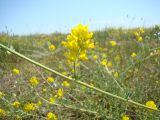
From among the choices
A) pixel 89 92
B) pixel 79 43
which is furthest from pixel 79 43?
pixel 89 92

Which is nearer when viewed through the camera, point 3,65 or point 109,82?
point 109,82

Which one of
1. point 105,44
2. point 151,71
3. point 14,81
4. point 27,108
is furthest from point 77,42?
point 105,44

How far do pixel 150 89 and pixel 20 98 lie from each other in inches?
69.0

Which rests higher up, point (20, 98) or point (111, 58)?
point (111, 58)

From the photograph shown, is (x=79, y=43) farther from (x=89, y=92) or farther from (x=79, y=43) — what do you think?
(x=89, y=92)

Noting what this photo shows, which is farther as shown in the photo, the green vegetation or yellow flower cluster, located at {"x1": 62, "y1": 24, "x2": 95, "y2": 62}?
the green vegetation

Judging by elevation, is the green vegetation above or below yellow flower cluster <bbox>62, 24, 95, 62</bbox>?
below

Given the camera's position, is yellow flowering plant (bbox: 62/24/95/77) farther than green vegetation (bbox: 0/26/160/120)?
No

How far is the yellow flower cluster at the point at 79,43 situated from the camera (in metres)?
1.44

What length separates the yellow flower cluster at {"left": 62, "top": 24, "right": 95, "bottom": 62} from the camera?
1436mm

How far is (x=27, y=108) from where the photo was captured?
8.47 ft

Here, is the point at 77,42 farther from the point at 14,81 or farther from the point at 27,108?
the point at 14,81

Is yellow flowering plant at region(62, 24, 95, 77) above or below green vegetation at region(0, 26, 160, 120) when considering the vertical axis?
above

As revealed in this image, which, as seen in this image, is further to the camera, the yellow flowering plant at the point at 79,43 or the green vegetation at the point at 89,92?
the green vegetation at the point at 89,92
